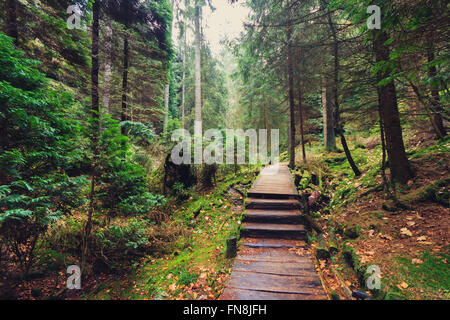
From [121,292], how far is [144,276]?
0.50 metres

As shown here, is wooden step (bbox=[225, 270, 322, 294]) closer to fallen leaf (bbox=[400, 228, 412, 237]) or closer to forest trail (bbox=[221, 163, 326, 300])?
forest trail (bbox=[221, 163, 326, 300])

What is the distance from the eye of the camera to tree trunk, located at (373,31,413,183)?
15.6 feet

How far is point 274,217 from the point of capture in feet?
16.3

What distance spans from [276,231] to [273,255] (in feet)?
2.53

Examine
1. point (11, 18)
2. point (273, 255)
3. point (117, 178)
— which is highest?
point (11, 18)

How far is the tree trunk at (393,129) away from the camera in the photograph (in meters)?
4.76

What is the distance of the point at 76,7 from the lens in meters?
5.49

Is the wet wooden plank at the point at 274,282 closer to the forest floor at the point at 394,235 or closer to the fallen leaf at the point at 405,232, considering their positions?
the forest floor at the point at 394,235

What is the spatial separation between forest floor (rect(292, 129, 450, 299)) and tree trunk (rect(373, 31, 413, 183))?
0.32m

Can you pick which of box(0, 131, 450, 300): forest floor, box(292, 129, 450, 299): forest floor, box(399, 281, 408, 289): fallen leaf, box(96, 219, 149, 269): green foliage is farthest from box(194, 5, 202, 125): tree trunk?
box(399, 281, 408, 289): fallen leaf

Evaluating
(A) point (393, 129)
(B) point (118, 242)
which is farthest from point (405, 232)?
(B) point (118, 242)

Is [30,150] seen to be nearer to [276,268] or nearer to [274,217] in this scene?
[276,268]

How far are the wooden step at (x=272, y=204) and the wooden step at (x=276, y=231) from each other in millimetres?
780

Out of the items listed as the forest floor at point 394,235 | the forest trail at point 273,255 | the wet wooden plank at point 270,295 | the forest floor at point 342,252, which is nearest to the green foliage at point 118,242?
the forest floor at point 342,252
